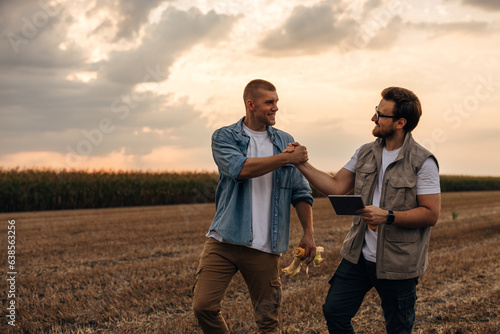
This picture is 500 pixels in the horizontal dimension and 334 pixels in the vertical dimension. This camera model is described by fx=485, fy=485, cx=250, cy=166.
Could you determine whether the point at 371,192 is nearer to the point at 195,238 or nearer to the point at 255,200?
the point at 255,200

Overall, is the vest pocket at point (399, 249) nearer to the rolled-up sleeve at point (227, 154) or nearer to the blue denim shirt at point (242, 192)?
the blue denim shirt at point (242, 192)

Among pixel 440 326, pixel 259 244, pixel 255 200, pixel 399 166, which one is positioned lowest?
pixel 440 326

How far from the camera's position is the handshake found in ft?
11.6

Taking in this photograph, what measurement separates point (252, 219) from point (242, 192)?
0.73ft

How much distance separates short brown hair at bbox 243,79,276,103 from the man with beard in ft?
1.68

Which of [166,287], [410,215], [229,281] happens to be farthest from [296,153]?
[166,287]

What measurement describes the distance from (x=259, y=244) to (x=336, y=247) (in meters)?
6.73

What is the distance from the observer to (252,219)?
3.65m

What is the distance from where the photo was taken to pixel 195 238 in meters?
11.4

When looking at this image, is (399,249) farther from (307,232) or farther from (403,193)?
(307,232)

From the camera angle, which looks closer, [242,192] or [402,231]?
[402,231]

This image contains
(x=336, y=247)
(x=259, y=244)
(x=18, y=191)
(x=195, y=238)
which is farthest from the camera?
(x=18, y=191)

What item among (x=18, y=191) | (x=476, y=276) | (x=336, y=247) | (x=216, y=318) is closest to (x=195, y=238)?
(x=336, y=247)

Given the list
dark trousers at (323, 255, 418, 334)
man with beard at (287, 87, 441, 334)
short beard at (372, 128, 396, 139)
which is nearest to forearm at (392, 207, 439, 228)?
man with beard at (287, 87, 441, 334)
